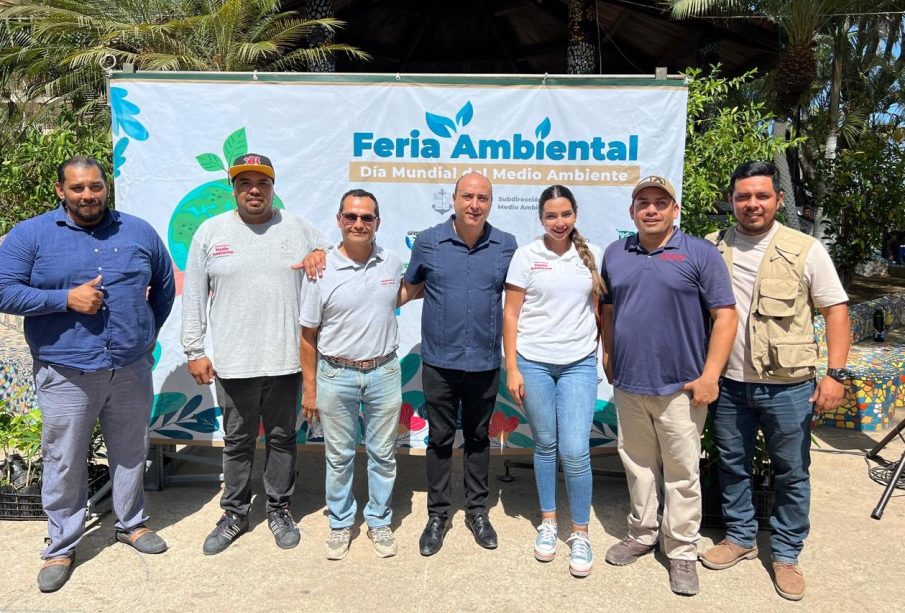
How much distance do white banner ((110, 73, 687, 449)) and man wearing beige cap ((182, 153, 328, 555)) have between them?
0.70m

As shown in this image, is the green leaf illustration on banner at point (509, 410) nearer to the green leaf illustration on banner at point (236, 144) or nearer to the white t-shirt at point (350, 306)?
the white t-shirt at point (350, 306)

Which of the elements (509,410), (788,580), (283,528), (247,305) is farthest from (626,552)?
(247,305)

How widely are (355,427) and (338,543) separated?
1.96 ft

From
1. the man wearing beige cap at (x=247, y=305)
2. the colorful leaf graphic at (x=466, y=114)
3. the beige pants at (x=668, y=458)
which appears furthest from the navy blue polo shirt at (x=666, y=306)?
the man wearing beige cap at (x=247, y=305)

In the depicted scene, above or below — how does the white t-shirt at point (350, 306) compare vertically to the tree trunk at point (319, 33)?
below

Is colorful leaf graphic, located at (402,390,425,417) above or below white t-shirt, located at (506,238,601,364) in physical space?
below

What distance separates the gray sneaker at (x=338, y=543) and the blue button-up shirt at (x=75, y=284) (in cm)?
133

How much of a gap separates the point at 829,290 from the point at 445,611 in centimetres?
221

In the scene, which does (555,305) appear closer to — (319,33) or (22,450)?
(22,450)

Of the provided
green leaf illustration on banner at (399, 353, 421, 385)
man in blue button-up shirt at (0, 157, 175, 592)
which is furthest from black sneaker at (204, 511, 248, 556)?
green leaf illustration on banner at (399, 353, 421, 385)

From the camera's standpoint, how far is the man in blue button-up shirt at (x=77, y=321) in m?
3.23

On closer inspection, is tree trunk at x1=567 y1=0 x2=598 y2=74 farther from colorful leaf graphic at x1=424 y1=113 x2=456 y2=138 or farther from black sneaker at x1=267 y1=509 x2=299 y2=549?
black sneaker at x1=267 y1=509 x2=299 y2=549

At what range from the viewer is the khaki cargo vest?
316cm

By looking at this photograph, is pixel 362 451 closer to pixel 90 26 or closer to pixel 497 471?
pixel 497 471
